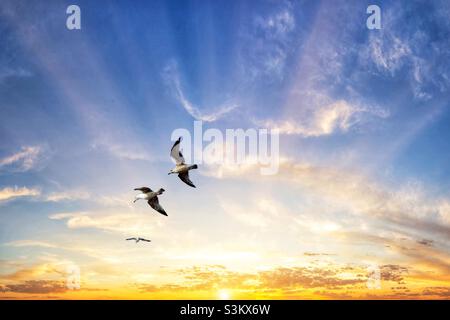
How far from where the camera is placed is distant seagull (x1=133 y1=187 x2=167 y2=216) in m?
56.6

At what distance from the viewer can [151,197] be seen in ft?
188

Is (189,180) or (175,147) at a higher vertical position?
(175,147)

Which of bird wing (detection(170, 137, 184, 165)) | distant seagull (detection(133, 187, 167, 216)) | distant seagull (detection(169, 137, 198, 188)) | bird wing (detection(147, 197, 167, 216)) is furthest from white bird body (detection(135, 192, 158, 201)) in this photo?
bird wing (detection(170, 137, 184, 165))

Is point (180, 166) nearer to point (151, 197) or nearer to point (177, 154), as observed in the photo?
point (177, 154)

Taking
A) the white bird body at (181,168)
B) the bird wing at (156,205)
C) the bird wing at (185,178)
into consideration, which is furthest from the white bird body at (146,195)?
the white bird body at (181,168)

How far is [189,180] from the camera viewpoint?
5662 centimetres

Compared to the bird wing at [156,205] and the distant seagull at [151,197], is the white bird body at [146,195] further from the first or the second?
the bird wing at [156,205]

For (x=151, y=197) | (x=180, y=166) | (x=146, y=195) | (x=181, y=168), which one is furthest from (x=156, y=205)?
(x=180, y=166)

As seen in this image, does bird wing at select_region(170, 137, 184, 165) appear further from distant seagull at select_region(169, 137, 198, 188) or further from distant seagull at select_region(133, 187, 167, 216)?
distant seagull at select_region(133, 187, 167, 216)
